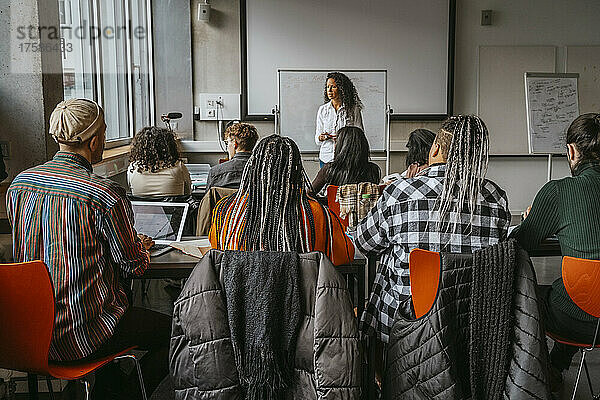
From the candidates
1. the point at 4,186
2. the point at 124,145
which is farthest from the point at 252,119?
the point at 4,186

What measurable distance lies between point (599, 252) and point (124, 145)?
5.10 metres

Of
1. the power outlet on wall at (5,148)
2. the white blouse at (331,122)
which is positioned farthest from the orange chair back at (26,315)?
the white blouse at (331,122)

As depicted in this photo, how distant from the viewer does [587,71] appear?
7.89 meters

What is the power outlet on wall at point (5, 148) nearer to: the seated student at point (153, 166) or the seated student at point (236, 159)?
the seated student at point (153, 166)

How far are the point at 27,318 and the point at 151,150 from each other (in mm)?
2209

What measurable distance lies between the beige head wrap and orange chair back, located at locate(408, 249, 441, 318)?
1.24 metres

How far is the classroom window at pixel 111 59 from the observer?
17.6 ft

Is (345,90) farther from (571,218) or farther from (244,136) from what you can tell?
(571,218)

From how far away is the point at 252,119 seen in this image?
307 inches

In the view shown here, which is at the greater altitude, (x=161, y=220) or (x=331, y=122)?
(x=331, y=122)

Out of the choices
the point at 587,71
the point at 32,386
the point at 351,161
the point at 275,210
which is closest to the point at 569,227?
the point at 275,210

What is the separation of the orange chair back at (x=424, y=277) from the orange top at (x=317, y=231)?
30cm

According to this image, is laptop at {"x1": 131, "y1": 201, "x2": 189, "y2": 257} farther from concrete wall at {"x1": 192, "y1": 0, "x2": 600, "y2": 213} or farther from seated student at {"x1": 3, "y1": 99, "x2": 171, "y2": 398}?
concrete wall at {"x1": 192, "y1": 0, "x2": 600, "y2": 213}

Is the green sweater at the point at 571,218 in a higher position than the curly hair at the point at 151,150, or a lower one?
lower
